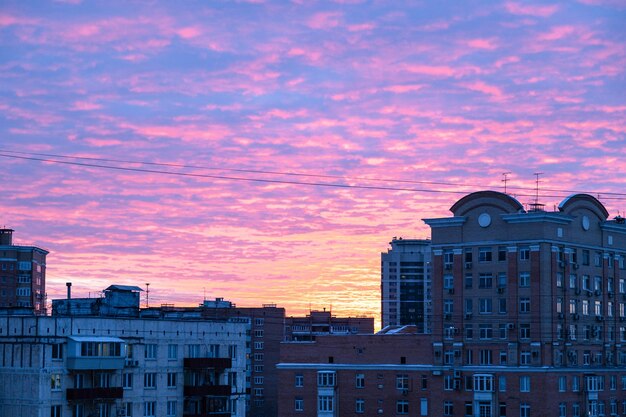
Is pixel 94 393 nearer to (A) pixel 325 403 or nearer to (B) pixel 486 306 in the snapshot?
(A) pixel 325 403

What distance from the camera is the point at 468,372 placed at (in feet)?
429

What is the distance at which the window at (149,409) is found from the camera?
9719cm

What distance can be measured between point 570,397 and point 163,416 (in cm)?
5007

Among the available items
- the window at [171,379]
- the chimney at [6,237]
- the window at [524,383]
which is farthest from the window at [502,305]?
the chimney at [6,237]

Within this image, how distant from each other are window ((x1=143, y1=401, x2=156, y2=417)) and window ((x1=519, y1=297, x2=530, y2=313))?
1865 inches

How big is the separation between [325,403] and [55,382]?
54037 mm

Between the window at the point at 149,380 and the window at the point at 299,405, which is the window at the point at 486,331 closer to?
the window at the point at 299,405

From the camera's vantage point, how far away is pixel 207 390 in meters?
102

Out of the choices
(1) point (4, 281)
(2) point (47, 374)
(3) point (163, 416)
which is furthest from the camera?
(1) point (4, 281)

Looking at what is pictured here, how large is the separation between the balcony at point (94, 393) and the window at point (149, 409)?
4.22 meters

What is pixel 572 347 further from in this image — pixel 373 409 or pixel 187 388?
pixel 187 388

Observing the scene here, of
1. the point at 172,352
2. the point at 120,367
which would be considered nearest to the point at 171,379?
the point at 172,352

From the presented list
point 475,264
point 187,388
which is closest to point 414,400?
point 475,264

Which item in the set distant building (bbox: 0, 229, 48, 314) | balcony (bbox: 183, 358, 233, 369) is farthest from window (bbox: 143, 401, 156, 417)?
distant building (bbox: 0, 229, 48, 314)
